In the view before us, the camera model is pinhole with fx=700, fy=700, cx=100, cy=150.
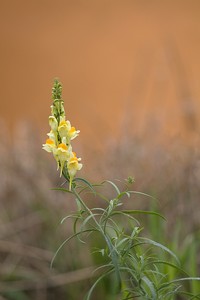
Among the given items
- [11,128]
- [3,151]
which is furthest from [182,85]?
[11,128]

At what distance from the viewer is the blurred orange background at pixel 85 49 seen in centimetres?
301

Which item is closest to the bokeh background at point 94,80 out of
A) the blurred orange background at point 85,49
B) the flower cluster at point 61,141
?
the blurred orange background at point 85,49

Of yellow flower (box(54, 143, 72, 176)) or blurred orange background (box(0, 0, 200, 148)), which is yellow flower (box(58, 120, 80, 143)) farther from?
blurred orange background (box(0, 0, 200, 148))

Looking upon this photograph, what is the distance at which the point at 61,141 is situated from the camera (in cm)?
57

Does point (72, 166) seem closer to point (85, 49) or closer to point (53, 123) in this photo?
point (53, 123)

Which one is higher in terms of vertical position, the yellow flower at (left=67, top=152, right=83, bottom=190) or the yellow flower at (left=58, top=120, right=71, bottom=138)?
the yellow flower at (left=58, top=120, right=71, bottom=138)

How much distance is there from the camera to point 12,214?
5.92ft

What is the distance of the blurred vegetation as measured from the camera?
1.36 m

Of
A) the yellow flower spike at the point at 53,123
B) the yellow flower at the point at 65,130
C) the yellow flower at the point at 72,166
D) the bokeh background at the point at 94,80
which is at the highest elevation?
the bokeh background at the point at 94,80

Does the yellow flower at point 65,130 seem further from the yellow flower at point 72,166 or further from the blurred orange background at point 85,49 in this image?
the blurred orange background at point 85,49

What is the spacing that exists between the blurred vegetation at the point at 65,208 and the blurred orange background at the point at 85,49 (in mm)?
1094

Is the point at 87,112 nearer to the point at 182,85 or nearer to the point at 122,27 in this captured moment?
the point at 122,27

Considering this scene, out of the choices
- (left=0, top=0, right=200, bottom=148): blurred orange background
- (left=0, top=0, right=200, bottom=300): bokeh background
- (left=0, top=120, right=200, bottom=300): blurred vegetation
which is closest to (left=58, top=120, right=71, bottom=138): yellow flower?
(left=0, top=120, right=200, bottom=300): blurred vegetation

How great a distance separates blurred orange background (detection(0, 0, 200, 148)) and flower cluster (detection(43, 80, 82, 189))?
2.37m
